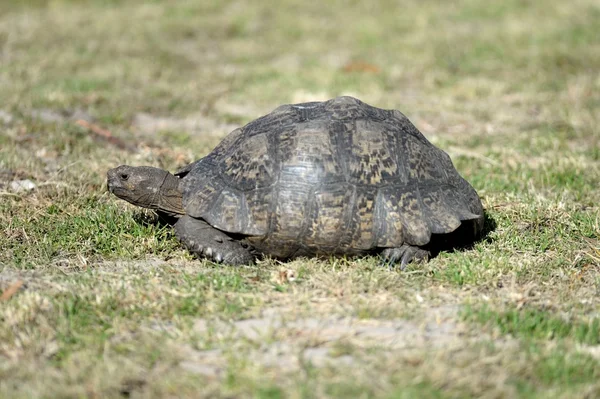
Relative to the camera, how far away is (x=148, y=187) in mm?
5668

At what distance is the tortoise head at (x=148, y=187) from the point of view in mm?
5664

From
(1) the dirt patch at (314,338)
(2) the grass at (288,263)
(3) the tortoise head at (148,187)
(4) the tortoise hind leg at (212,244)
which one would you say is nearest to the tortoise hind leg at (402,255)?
(2) the grass at (288,263)

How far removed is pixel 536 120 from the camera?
9.84 m

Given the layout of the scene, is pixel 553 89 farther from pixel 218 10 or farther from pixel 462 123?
pixel 218 10

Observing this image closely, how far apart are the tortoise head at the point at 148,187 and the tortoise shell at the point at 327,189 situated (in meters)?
0.18

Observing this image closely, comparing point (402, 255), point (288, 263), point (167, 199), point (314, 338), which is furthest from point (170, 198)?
point (314, 338)

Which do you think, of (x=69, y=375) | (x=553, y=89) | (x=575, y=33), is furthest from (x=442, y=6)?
(x=69, y=375)

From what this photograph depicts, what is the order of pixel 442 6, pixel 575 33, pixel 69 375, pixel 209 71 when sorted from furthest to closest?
1. pixel 442 6
2. pixel 575 33
3. pixel 209 71
4. pixel 69 375

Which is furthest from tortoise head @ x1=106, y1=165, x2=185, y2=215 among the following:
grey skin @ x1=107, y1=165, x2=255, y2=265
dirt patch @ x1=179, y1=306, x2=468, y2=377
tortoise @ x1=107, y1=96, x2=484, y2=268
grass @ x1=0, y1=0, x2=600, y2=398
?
dirt patch @ x1=179, y1=306, x2=468, y2=377

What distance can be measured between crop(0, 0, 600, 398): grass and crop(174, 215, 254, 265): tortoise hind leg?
0.13m

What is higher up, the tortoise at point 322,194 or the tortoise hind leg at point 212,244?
the tortoise at point 322,194

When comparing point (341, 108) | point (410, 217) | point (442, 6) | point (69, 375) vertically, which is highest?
point (442, 6)

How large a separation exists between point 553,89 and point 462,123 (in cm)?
230

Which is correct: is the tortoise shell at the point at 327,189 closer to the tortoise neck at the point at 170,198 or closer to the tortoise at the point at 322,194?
the tortoise at the point at 322,194
